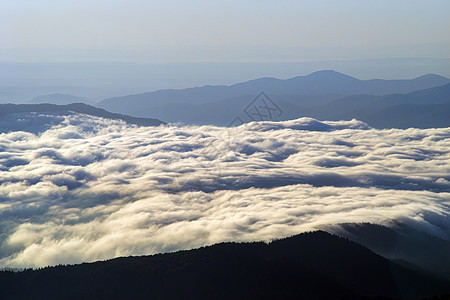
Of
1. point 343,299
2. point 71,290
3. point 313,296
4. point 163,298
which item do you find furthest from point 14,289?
point 343,299

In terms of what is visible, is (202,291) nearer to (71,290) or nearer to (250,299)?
(250,299)

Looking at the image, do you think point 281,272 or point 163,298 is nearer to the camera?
point 163,298

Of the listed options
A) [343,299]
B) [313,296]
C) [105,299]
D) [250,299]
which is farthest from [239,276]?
[105,299]

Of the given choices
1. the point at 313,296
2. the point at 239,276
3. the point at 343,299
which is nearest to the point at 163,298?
the point at 239,276

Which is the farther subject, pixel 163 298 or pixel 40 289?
pixel 40 289

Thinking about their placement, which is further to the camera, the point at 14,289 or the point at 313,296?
the point at 14,289

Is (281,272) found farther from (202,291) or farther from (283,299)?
(202,291)

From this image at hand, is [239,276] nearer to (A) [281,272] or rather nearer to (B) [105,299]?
(A) [281,272]
